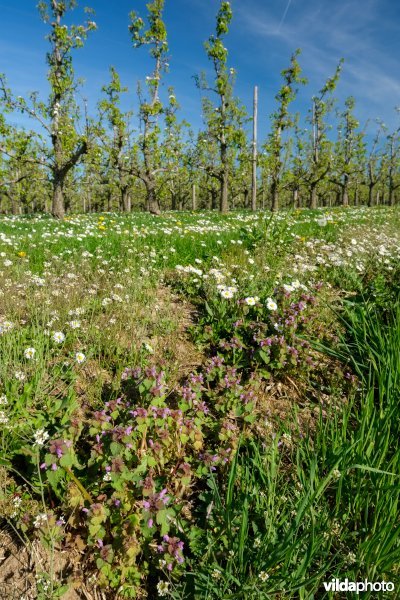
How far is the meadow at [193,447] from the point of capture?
5.28ft

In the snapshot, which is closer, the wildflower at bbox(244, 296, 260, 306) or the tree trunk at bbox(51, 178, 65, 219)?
the wildflower at bbox(244, 296, 260, 306)

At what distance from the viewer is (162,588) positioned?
1.61 meters

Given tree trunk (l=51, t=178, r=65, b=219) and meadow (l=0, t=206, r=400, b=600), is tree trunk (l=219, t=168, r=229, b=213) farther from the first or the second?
meadow (l=0, t=206, r=400, b=600)

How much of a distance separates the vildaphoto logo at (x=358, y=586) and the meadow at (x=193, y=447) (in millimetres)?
29

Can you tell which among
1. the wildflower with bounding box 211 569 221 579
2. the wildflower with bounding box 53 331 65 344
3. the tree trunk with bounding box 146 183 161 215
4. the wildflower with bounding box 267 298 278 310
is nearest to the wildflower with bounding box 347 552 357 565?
the wildflower with bounding box 211 569 221 579

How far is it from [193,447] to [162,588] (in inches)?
33.6

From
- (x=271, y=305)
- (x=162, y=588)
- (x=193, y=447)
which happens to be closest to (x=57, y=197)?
(x=271, y=305)

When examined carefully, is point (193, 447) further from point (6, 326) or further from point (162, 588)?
point (6, 326)

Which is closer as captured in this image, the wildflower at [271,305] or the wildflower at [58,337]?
the wildflower at [58,337]

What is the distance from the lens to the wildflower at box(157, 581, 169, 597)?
1565 millimetres

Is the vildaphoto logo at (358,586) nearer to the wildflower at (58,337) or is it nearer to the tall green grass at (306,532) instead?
the tall green grass at (306,532)

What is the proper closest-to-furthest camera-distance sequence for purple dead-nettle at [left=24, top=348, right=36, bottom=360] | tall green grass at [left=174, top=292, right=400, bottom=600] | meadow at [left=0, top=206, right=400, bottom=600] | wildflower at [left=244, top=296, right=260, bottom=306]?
tall green grass at [left=174, top=292, right=400, bottom=600]
meadow at [left=0, top=206, right=400, bottom=600]
purple dead-nettle at [left=24, top=348, right=36, bottom=360]
wildflower at [left=244, top=296, right=260, bottom=306]

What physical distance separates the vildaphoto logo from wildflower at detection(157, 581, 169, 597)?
2.35 feet

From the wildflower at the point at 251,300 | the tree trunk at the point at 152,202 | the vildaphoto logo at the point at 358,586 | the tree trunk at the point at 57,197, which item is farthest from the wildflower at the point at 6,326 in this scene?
the tree trunk at the point at 152,202
